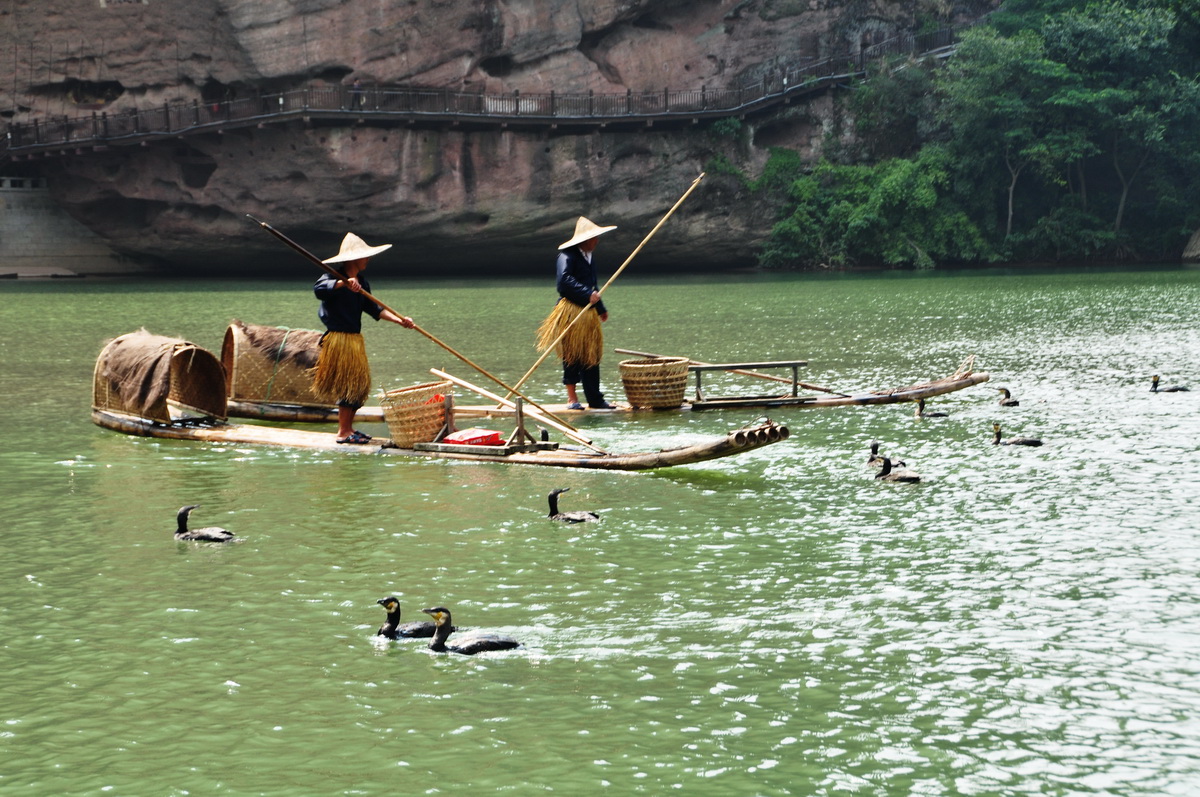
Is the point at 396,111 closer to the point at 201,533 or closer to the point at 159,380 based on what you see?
the point at 159,380

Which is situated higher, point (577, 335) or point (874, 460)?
point (577, 335)

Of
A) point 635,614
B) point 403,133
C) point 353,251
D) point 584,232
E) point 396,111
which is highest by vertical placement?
point 396,111

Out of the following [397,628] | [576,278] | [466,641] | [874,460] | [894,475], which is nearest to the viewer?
[466,641]

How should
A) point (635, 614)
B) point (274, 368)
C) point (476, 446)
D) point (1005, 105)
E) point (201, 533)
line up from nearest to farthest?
point (635, 614), point (201, 533), point (476, 446), point (274, 368), point (1005, 105)

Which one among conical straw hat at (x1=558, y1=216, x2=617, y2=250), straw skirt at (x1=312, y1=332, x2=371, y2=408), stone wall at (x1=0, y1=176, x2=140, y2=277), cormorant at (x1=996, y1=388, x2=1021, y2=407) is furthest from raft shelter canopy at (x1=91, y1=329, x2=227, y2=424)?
stone wall at (x1=0, y1=176, x2=140, y2=277)

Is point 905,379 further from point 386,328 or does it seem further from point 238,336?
point 386,328

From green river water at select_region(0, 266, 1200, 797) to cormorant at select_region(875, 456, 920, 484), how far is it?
18 cm

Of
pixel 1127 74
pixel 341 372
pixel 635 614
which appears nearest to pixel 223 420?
pixel 341 372

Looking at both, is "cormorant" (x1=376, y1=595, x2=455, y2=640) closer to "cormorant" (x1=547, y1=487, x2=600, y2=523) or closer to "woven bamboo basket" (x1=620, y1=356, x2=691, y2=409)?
"cormorant" (x1=547, y1=487, x2=600, y2=523)

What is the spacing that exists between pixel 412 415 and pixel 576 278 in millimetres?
2921

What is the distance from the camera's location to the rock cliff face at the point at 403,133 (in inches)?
1602

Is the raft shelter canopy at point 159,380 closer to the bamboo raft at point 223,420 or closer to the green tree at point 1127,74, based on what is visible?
the bamboo raft at point 223,420

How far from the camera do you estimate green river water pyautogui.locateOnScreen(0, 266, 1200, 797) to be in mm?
4996

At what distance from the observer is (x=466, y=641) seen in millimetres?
6062
